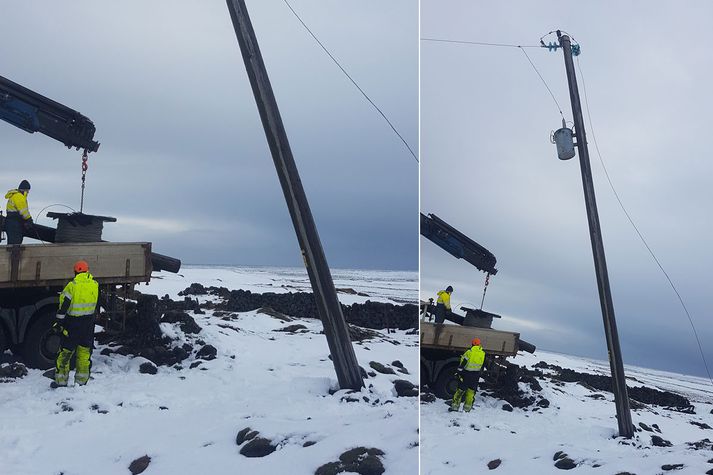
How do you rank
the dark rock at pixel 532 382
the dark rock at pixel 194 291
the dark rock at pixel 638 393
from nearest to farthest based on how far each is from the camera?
the dark rock at pixel 532 382, the dark rock at pixel 638 393, the dark rock at pixel 194 291

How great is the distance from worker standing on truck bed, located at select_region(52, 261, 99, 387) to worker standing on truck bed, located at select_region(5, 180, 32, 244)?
6.08ft

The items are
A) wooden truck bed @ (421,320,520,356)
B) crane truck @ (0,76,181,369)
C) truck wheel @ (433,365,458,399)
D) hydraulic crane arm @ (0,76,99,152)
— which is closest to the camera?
crane truck @ (0,76,181,369)

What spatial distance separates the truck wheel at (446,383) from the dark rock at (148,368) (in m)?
5.83

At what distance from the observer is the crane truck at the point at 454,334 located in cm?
1244

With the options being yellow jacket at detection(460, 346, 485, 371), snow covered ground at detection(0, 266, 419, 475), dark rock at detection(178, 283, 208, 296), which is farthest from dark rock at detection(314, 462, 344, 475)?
dark rock at detection(178, 283, 208, 296)

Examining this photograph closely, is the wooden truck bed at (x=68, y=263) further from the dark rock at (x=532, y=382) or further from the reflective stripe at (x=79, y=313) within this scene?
the dark rock at (x=532, y=382)

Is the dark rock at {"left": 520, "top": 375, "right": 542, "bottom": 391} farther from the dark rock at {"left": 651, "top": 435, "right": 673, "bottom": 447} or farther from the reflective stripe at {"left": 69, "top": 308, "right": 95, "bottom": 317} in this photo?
the reflective stripe at {"left": 69, "top": 308, "right": 95, "bottom": 317}

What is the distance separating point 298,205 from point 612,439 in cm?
665

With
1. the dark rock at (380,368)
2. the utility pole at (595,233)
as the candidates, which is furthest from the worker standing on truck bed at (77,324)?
the utility pole at (595,233)

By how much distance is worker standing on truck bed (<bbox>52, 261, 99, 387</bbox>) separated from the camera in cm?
856

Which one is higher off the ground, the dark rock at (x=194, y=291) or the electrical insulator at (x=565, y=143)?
the electrical insulator at (x=565, y=143)

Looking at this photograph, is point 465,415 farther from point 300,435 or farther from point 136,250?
point 136,250

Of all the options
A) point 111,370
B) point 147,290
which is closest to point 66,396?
point 111,370

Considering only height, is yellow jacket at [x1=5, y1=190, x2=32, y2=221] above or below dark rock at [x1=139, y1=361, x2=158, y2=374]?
above
